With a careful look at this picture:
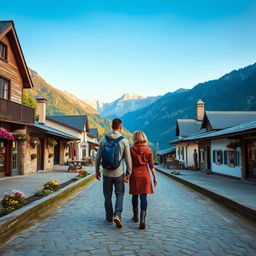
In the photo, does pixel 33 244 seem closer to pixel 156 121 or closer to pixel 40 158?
pixel 40 158

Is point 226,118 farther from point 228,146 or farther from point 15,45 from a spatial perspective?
point 15,45

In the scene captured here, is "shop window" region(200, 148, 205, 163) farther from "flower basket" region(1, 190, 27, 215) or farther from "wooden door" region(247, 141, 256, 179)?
"flower basket" region(1, 190, 27, 215)

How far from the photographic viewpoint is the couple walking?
4.79 metres

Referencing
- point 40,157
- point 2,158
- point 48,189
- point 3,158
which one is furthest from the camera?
point 40,157

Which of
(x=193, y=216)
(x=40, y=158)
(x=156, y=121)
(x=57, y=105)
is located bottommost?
(x=193, y=216)

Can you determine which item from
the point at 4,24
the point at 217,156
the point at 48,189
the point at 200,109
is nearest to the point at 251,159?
the point at 217,156

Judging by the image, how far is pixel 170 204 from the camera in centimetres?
767

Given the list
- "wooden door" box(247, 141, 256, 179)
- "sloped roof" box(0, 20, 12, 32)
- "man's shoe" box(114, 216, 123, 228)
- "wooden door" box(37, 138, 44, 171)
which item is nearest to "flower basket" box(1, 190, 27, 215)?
"man's shoe" box(114, 216, 123, 228)

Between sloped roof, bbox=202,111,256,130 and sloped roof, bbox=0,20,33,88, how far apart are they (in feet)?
53.5

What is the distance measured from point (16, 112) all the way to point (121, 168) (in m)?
12.4

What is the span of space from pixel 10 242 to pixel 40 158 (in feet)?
58.7

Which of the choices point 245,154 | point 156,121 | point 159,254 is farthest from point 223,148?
point 156,121

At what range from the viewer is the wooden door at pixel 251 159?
14.2 meters

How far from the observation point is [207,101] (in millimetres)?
144875
